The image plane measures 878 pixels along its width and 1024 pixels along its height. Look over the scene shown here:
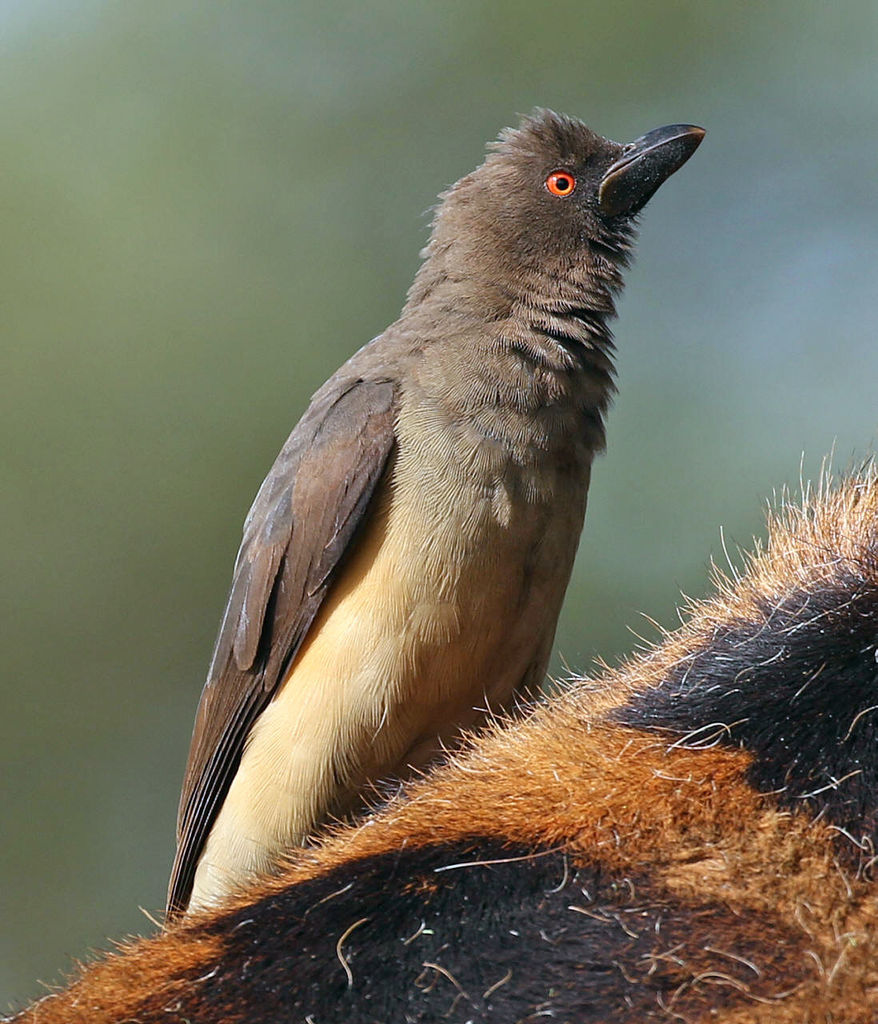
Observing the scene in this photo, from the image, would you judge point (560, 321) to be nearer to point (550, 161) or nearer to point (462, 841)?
point (550, 161)

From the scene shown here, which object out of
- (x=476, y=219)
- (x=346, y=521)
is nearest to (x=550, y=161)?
(x=476, y=219)

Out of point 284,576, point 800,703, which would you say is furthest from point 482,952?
point 284,576

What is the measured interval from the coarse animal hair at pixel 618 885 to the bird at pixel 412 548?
103 centimetres

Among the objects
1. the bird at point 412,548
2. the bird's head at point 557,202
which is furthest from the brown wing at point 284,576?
the bird's head at point 557,202

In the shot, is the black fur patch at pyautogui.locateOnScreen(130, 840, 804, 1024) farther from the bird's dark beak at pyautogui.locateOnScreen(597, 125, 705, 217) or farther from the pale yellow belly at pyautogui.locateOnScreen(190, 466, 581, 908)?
the bird's dark beak at pyautogui.locateOnScreen(597, 125, 705, 217)

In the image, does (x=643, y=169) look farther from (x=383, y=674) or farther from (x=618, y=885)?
(x=618, y=885)

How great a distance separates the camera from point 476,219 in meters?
3.18

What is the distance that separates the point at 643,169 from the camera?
3.18 metres

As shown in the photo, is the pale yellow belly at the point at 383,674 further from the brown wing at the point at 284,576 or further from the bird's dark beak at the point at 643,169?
the bird's dark beak at the point at 643,169

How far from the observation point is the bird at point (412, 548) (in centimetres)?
259

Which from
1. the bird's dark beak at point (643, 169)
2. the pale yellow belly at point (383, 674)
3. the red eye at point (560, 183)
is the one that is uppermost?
the red eye at point (560, 183)

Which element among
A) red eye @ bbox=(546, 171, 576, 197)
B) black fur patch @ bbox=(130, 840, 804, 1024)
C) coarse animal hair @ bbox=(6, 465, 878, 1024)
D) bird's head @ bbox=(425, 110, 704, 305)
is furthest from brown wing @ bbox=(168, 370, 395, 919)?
black fur patch @ bbox=(130, 840, 804, 1024)

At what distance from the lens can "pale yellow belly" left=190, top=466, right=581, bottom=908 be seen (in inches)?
101

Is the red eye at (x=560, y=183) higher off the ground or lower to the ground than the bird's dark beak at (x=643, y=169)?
higher
